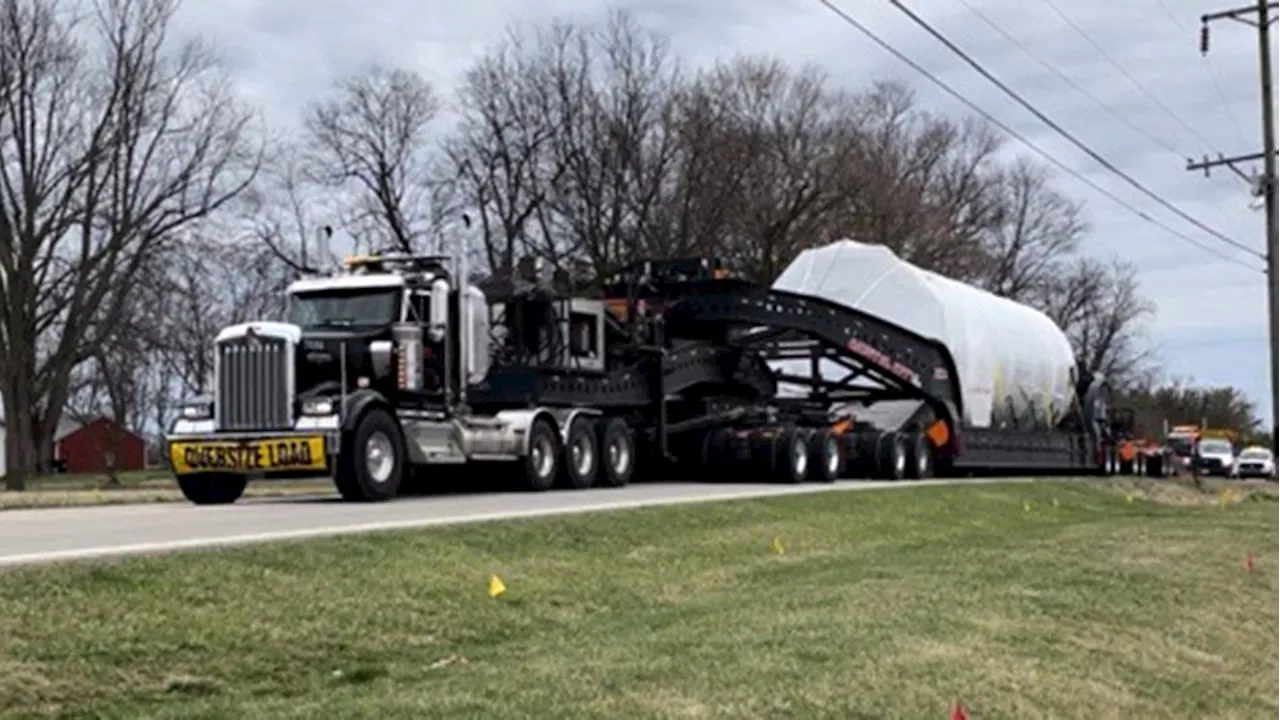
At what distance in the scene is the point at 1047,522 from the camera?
22.5 metres

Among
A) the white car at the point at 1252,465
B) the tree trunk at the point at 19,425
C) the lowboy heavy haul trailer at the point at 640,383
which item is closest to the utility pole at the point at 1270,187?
the lowboy heavy haul trailer at the point at 640,383

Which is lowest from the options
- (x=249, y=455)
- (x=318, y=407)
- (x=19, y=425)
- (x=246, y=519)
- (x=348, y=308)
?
(x=246, y=519)

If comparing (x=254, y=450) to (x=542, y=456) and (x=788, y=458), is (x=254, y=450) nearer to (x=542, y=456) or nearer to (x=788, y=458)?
(x=542, y=456)

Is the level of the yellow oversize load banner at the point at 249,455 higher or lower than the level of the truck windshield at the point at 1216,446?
higher

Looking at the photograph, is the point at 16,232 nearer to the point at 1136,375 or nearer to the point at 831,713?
the point at 831,713

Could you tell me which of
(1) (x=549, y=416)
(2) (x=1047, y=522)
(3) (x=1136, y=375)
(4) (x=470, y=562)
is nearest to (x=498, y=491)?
(1) (x=549, y=416)

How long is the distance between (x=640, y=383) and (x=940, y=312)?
7.34m

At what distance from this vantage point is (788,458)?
2697 cm

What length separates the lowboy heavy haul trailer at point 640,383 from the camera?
18.7m

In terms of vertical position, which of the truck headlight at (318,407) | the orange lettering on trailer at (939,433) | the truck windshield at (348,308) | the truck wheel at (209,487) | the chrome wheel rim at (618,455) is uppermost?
the truck windshield at (348,308)

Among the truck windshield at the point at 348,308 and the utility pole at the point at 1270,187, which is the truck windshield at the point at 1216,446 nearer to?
the utility pole at the point at 1270,187

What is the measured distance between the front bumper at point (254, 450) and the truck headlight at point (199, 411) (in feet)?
0.25

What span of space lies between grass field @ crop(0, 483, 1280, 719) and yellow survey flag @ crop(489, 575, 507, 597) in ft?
0.24

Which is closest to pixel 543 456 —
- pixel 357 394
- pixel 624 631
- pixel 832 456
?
pixel 357 394
